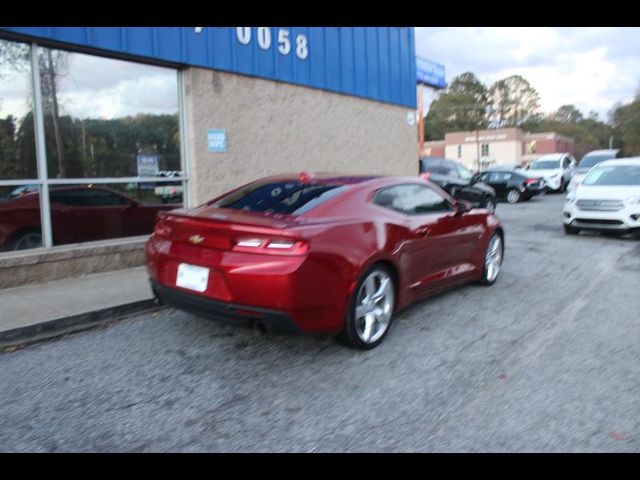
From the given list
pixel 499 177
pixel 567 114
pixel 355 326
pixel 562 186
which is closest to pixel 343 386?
pixel 355 326

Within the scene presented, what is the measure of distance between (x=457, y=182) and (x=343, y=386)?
1405cm

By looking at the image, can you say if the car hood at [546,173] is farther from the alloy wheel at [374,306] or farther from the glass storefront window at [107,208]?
the alloy wheel at [374,306]

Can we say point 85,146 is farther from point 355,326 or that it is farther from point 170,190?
point 355,326

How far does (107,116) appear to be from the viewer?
737cm

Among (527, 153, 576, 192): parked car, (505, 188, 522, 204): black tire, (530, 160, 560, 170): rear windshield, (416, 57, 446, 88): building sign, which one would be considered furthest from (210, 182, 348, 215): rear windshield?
(416, 57, 446, 88): building sign

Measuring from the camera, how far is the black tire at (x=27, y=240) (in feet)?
21.3

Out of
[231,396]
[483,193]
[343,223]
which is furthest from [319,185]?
[483,193]

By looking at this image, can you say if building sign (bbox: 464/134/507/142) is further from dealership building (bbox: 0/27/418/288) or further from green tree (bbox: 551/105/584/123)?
dealership building (bbox: 0/27/418/288)

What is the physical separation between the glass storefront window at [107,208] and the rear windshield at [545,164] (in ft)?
64.4

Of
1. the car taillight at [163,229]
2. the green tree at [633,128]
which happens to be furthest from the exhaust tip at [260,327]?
the green tree at [633,128]

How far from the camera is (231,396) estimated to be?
12.0ft

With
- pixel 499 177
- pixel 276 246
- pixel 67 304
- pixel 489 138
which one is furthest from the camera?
pixel 489 138
